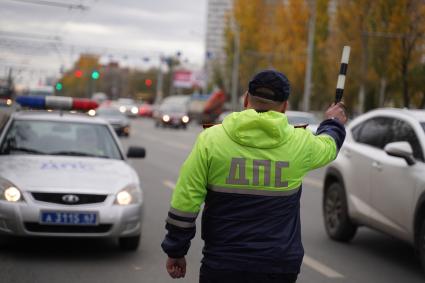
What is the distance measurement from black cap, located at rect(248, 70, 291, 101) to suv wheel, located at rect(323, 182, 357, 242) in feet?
19.5

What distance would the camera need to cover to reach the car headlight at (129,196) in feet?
26.3

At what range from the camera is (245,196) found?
3.73 m

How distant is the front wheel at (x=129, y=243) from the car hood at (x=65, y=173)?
0.58 m

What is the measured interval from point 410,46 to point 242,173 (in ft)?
102

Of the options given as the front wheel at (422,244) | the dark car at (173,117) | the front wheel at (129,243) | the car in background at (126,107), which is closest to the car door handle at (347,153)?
the front wheel at (422,244)

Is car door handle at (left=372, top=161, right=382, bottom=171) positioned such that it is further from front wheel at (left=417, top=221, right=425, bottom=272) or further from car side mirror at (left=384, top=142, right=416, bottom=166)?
front wheel at (left=417, top=221, right=425, bottom=272)

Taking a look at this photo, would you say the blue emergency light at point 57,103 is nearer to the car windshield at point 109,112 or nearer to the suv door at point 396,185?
the suv door at point 396,185

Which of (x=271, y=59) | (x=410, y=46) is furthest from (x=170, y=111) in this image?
(x=410, y=46)

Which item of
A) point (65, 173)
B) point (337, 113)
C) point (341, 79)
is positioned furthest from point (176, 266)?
point (65, 173)

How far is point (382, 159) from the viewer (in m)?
8.64

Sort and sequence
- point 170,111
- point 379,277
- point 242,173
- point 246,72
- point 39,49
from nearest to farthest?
1. point 242,173
2. point 379,277
3. point 170,111
4. point 39,49
5. point 246,72

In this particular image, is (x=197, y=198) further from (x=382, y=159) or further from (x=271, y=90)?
(x=382, y=159)

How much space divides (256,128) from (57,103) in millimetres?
7245

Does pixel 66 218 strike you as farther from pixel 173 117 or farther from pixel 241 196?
pixel 173 117
